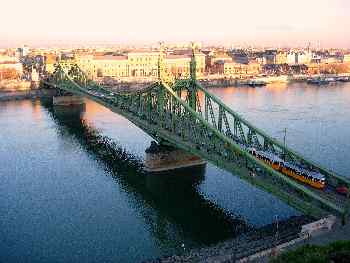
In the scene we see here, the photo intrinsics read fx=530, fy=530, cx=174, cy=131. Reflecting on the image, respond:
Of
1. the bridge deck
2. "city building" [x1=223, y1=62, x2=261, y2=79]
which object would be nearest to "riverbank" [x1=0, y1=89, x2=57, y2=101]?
the bridge deck

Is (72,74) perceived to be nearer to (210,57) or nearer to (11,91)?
(11,91)

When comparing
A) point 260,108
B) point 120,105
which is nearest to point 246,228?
point 120,105

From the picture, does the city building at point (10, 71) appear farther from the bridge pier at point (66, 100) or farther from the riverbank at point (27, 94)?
the bridge pier at point (66, 100)

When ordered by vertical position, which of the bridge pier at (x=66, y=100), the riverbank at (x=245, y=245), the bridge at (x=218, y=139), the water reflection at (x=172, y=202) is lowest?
the water reflection at (x=172, y=202)

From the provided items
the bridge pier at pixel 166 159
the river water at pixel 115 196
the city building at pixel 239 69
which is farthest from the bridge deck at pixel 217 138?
the city building at pixel 239 69

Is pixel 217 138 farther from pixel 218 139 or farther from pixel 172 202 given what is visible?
pixel 172 202

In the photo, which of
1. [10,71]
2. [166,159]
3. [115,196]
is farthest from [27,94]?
[115,196]

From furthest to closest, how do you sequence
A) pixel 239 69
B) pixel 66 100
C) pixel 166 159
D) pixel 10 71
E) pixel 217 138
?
pixel 239 69 < pixel 10 71 < pixel 66 100 < pixel 166 159 < pixel 217 138
